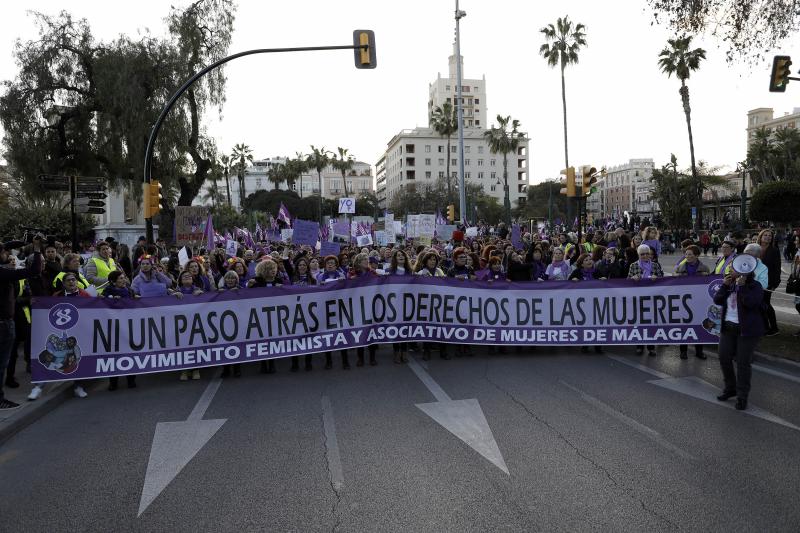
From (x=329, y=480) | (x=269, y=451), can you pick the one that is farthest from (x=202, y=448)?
(x=329, y=480)

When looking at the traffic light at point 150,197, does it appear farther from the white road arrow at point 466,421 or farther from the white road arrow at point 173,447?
the white road arrow at point 466,421

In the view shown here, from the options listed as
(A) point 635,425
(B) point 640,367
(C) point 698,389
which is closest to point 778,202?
(B) point 640,367

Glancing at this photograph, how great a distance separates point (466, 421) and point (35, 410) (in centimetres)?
472

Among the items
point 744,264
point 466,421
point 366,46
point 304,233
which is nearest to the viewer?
point 466,421

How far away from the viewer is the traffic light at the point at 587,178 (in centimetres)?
1733

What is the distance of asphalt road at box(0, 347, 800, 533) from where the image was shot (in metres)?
4.19

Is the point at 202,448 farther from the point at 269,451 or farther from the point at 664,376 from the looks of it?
the point at 664,376

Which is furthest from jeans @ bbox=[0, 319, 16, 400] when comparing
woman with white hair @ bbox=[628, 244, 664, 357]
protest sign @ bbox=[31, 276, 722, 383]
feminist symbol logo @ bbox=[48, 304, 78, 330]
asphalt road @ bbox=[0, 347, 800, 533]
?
woman with white hair @ bbox=[628, 244, 664, 357]

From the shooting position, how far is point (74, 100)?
26969 mm

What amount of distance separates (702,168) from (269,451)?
65.1 meters

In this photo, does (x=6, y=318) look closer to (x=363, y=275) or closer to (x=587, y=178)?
(x=363, y=275)

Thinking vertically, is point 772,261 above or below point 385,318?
above

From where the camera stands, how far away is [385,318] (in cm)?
924

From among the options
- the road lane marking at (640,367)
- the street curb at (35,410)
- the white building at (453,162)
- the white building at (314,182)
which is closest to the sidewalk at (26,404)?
the street curb at (35,410)
